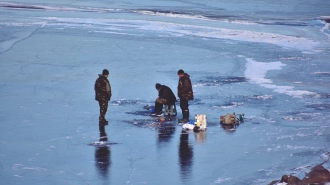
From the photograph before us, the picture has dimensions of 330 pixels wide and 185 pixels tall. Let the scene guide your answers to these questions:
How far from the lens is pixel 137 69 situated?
938 inches

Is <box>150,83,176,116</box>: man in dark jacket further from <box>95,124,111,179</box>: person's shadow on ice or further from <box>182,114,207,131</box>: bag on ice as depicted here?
<box>95,124,111,179</box>: person's shadow on ice

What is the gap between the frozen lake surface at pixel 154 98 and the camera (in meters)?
12.6

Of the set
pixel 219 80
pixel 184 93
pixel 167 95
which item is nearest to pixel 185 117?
pixel 184 93

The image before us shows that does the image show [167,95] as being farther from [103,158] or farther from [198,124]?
[103,158]

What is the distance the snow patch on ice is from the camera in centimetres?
2016

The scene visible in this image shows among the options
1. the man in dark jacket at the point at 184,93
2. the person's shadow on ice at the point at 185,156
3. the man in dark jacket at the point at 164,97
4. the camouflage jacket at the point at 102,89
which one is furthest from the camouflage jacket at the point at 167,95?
the person's shadow on ice at the point at 185,156

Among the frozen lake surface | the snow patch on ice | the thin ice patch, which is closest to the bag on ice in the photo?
the frozen lake surface

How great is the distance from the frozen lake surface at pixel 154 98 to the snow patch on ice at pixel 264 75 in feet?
0.20

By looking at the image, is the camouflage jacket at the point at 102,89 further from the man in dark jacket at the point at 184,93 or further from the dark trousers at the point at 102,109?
the man in dark jacket at the point at 184,93

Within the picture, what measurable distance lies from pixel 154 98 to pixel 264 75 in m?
5.48

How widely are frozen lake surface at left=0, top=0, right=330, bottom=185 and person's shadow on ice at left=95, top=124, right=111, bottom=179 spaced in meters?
0.02

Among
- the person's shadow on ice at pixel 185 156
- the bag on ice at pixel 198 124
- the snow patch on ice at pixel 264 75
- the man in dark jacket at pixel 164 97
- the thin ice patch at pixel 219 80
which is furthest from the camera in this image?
the thin ice patch at pixel 219 80

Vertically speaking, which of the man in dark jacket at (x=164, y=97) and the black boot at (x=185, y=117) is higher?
the man in dark jacket at (x=164, y=97)

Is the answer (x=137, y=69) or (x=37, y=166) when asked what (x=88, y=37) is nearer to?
(x=137, y=69)
